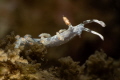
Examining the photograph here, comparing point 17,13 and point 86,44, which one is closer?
point 17,13

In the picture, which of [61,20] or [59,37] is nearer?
[59,37]

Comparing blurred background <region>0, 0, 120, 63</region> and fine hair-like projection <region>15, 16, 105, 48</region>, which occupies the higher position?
blurred background <region>0, 0, 120, 63</region>

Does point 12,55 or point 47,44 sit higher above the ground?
point 47,44

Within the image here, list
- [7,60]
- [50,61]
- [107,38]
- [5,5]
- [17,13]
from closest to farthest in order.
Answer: [7,60] < [5,5] < [17,13] < [50,61] < [107,38]

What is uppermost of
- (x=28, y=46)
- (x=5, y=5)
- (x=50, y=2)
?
(x=50, y=2)

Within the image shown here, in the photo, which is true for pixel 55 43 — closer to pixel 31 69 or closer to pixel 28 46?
pixel 28 46

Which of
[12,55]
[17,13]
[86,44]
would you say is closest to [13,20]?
[17,13]

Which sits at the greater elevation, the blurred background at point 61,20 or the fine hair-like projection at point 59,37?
the blurred background at point 61,20

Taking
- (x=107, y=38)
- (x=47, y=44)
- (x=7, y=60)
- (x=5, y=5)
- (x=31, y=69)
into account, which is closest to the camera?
(x=7, y=60)
